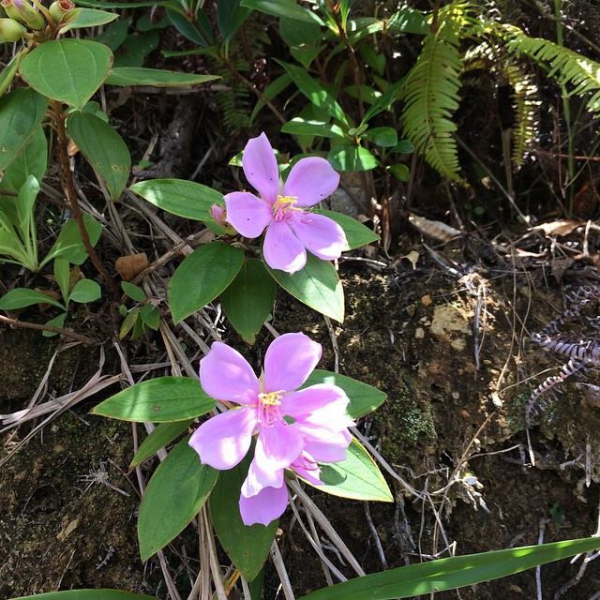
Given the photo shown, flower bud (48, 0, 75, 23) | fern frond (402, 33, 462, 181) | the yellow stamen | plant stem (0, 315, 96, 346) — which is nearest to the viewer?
the yellow stamen

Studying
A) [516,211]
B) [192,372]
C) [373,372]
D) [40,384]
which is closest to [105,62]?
[192,372]

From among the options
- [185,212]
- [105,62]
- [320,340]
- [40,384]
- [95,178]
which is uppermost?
[105,62]

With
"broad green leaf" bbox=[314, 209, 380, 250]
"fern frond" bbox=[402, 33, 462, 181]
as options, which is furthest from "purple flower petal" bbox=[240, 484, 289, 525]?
"fern frond" bbox=[402, 33, 462, 181]

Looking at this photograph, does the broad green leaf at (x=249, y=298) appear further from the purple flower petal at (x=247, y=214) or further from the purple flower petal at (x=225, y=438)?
the purple flower petal at (x=225, y=438)

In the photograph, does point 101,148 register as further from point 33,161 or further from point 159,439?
point 159,439

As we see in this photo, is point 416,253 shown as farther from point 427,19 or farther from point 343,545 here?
point 343,545

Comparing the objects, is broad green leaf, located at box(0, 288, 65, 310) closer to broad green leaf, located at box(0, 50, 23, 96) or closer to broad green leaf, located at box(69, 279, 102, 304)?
broad green leaf, located at box(69, 279, 102, 304)
